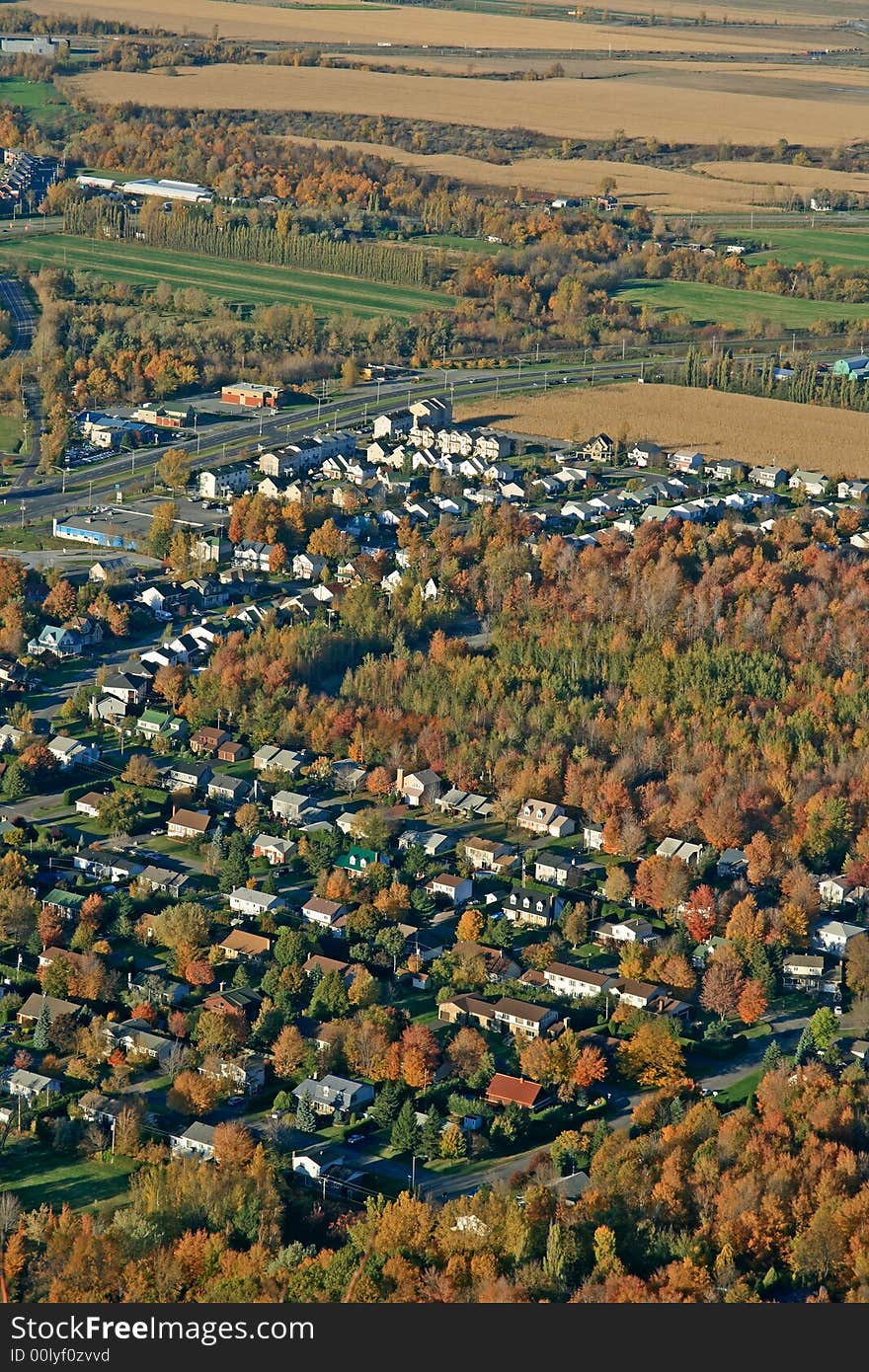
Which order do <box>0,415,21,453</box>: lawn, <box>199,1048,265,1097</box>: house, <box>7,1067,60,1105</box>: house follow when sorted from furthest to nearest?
<box>0,415,21,453</box>: lawn, <box>199,1048,265,1097</box>: house, <box>7,1067,60,1105</box>: house

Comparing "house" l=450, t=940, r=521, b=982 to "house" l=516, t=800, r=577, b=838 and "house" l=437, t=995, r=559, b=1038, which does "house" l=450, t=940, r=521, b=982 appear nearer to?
"house" l=437, t=995, r=559, b=1038

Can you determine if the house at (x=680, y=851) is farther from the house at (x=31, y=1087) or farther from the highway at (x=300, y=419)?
the highway at (x=300, y=419)

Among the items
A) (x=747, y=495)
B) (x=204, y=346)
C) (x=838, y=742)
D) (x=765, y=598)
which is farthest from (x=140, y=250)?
(x=838, y=742)

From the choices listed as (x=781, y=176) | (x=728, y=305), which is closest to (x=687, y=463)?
(x=728, y=305)

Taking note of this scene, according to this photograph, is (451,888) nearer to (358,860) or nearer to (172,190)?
(358,860)

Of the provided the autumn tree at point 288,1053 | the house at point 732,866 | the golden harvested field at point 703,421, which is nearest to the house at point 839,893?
the house at point 732,866

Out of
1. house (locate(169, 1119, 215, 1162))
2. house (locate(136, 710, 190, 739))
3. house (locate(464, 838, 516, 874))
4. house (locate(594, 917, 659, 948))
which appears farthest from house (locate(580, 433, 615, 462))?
house (locate(169, 1119, 215, 1162))
